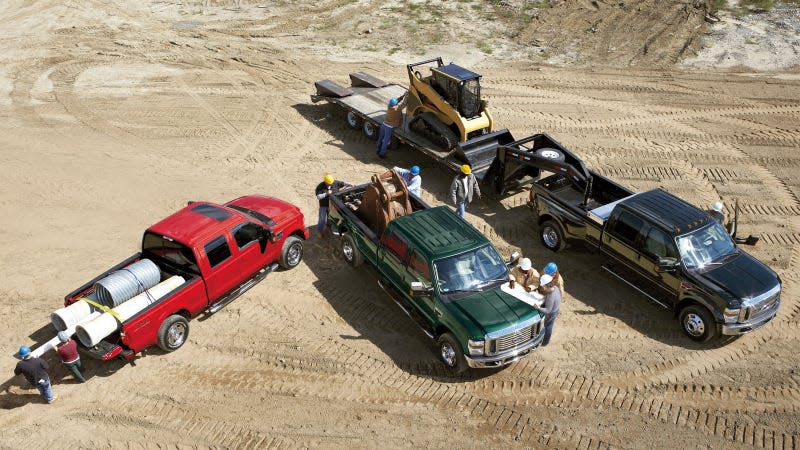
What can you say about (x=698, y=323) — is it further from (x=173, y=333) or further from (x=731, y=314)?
(x=173, y=333)

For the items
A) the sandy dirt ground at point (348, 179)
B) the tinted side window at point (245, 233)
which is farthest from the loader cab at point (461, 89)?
the tinted side window at point (245, 233)

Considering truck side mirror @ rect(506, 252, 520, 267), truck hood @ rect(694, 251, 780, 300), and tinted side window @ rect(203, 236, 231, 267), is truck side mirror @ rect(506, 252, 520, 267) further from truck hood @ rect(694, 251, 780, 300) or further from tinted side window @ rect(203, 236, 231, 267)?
tinted side window @ rect(203, 236, 231, 267)

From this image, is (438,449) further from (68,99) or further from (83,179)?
(68,99)

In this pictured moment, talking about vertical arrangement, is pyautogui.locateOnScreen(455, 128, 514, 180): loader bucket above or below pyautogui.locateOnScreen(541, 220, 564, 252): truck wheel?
above

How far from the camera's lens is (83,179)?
1633 centimetres

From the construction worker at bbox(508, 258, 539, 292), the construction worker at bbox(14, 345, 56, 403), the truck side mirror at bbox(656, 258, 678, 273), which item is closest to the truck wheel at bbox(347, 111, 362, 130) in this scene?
the construction worker at bbox(508, 258, 539, 292)

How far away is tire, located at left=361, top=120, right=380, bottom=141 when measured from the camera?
17834mm

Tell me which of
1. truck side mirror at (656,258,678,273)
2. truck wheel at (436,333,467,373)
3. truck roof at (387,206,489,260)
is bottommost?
truck wheel at (436,333,467,373)

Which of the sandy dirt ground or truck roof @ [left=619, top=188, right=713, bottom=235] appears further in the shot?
truck roof @ [left=619, top=188, right=713, bottom=235]

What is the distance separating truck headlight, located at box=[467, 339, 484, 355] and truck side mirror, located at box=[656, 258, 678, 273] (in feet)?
12.6

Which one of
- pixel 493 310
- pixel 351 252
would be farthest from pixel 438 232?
pixel 351 252

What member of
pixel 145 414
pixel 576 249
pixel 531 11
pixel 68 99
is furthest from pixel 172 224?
pixel 531 11

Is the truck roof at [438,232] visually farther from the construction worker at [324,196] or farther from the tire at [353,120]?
the tire at [353,120]

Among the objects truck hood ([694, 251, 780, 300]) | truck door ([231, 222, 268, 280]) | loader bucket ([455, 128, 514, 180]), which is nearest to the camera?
truck hood ([694, 251, 780, 300])
